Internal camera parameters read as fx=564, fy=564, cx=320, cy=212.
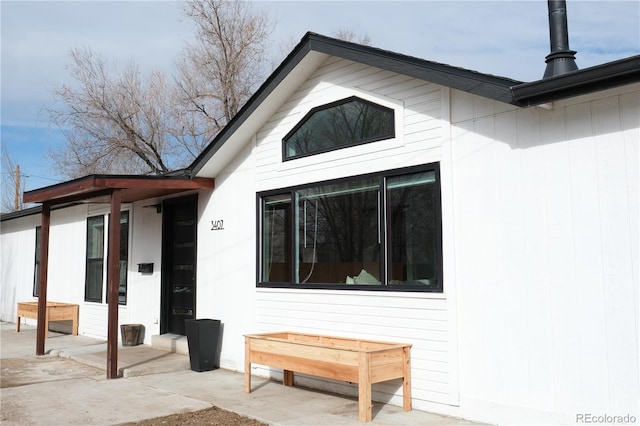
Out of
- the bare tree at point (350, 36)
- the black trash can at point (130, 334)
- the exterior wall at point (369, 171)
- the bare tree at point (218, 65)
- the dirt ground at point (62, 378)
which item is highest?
the bare tree at point (350, 36)

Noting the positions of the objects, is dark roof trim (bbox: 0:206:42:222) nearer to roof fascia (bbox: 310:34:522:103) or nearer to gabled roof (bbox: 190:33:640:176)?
gabled roof (bbox: 190:33:640:176)

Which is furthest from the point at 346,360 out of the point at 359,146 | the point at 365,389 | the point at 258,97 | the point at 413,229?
the point at 258,97

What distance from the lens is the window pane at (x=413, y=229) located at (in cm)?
561

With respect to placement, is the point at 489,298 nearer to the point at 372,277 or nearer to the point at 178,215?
the point at 372,277

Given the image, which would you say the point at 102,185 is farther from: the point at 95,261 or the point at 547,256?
the point at 547,256

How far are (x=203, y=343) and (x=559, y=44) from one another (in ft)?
19.2

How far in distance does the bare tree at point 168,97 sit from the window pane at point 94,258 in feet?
25.1

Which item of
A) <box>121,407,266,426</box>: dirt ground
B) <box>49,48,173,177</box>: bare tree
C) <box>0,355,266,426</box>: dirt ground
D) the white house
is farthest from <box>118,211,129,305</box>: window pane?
<box>49,48,173,177</box>: bare tree

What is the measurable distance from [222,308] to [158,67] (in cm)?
1414

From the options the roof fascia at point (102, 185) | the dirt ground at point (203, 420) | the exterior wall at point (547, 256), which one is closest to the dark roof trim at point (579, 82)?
the exterior wall at point (547, 256)

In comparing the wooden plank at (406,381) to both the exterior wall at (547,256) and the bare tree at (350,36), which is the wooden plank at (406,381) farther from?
the bare tree at (350,36)

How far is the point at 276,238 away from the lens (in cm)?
757

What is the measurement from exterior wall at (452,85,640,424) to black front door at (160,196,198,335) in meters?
5.26

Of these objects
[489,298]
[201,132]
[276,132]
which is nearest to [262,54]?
[201,132]
